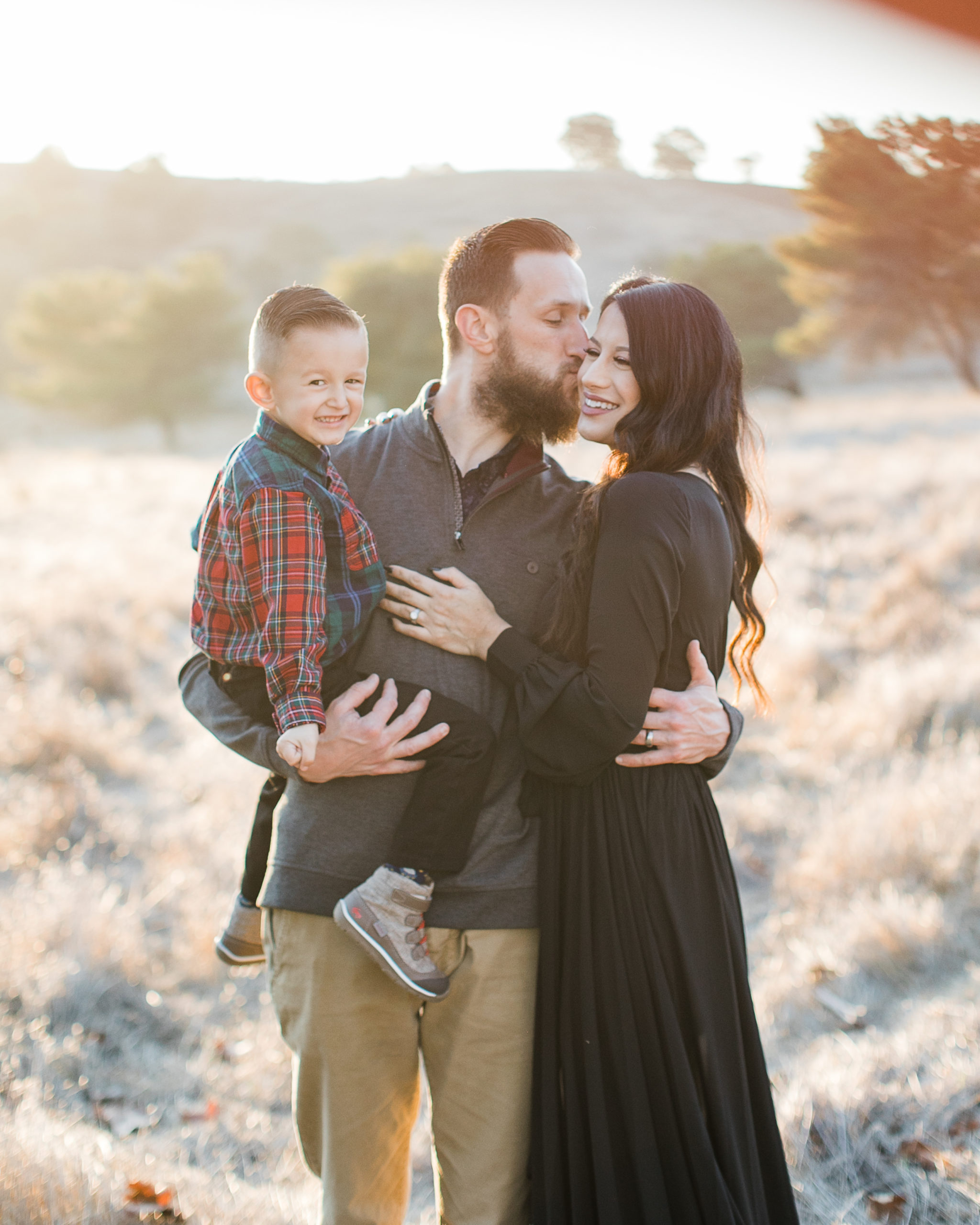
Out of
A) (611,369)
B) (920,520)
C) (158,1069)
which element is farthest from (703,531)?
(920,520)

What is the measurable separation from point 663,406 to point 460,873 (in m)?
1.24

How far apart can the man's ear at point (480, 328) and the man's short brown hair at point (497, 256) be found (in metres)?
0.02

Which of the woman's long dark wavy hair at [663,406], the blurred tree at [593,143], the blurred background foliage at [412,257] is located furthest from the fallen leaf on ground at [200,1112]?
the blurred tree at [593,143]

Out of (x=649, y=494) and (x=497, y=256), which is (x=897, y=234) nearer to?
(x=497, y=256)

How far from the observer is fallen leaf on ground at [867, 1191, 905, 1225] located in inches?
113

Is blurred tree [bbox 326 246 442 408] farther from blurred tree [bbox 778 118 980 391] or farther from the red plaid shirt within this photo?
the red plaid shirt


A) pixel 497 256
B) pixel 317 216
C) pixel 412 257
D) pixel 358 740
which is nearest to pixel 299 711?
pixel 358 740

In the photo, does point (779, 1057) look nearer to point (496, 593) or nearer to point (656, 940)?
point (656, 940)

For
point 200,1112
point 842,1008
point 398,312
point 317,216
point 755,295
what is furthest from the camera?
point 317,216

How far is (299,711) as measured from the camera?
88.5 inches

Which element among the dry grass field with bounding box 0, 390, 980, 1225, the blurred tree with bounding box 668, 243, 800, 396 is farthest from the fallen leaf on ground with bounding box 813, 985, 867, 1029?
the blurred tree with bounding box 668, 243, 800, 396

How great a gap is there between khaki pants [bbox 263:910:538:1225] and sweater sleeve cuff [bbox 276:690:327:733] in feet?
1.88

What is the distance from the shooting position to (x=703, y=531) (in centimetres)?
226

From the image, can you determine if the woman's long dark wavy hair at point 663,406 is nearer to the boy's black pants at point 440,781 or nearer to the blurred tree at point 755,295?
the boy's black pants at point 440,781
